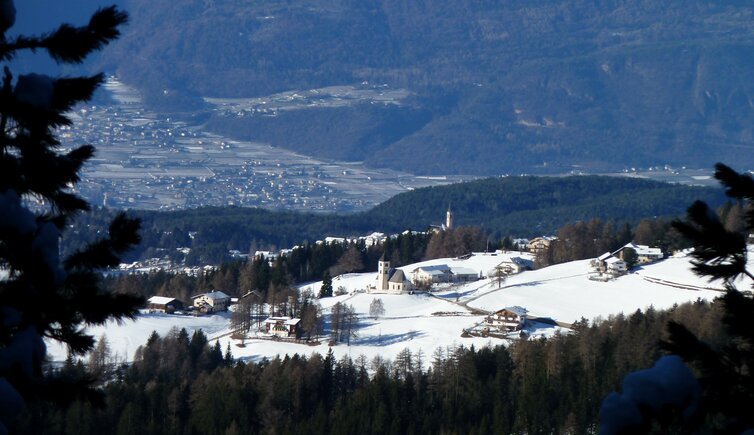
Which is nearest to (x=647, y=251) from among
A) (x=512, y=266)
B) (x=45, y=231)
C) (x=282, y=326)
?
(x=512, y=266)

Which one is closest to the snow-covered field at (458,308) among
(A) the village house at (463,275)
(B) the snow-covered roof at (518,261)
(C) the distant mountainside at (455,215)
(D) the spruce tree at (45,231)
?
(A) the village house at (463,275)

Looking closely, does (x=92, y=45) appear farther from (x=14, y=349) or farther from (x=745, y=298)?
(x=745, y=298)

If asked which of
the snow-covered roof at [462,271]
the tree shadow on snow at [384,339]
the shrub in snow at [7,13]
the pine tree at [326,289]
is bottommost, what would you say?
the tree shadow on snow at [384,339]

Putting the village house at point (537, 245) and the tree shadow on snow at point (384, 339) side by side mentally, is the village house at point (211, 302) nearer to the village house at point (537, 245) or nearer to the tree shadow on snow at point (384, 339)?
the tree shadow on snow at point (384, 339)

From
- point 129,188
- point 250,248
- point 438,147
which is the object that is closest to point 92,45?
point 250,248

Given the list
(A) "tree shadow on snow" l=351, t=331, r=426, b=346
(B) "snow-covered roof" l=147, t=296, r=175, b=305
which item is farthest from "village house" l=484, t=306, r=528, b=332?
(B) "snow-covered roof" l=147, t=296, r=175, b=305

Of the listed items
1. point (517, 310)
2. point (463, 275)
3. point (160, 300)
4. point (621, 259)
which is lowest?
point (517, 310)

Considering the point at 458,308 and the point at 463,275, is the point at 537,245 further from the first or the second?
the point at 458,308

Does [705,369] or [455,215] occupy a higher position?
[455,215]
